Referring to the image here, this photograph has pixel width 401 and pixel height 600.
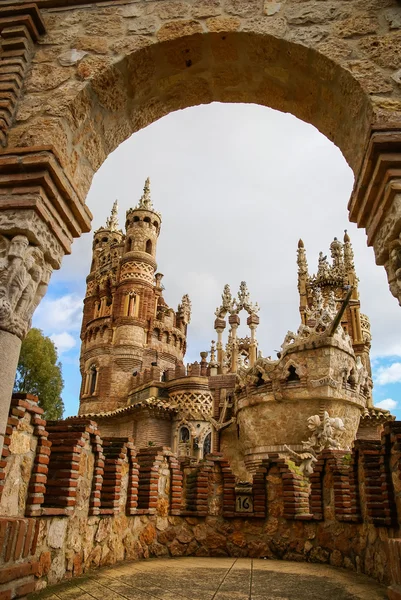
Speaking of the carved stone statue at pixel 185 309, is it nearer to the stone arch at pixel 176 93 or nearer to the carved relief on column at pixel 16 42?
the stone arch at pixel 176 93

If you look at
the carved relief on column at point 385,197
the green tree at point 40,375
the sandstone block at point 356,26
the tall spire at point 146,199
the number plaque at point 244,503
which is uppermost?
the tall spire at point 146,199

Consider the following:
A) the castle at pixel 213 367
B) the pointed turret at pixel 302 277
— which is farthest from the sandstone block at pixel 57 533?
the pointed turret at pixel 302 277

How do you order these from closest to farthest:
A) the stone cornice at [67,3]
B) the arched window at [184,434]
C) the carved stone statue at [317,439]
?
the stone cornice at [67,3], the carved stone statue at [317,439], the arched window at [184,434]

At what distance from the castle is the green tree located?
176 centimetres

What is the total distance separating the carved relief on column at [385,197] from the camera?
284 cm

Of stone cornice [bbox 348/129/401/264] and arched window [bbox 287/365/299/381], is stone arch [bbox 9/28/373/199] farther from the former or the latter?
arched window [bbox 287/365/299/381]

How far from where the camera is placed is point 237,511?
695 centimetres

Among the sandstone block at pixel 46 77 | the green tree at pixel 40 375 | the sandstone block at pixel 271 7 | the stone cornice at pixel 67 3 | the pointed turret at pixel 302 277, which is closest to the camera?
the sandstone block at pixel 46 77

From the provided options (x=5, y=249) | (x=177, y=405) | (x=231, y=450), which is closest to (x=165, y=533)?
(x=5, y=249)

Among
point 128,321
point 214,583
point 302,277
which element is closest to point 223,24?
point 214,583

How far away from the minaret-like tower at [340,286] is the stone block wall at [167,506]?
21.6m

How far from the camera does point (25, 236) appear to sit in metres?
2.88

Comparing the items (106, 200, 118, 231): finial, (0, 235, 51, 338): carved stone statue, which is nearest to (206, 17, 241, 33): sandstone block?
(0, 235, 51, 338): carved stone statue

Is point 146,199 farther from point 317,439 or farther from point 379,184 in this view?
point 379,184
